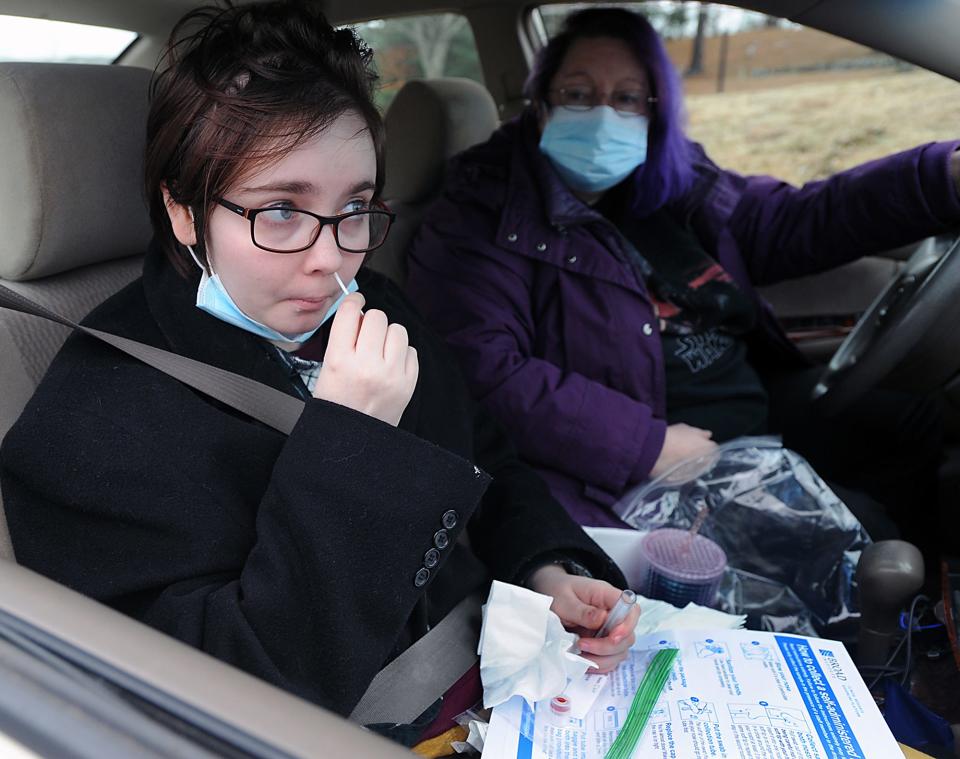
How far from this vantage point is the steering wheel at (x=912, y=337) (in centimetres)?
166

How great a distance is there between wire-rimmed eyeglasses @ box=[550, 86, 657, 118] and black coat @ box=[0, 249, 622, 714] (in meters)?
1.19

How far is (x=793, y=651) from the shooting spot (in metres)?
1.19

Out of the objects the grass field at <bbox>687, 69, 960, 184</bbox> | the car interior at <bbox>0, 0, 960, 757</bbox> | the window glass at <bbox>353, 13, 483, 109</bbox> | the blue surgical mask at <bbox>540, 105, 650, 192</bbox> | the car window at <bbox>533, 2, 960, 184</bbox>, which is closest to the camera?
the car interior at <bbox>0, 0, 960, 757</bbox>

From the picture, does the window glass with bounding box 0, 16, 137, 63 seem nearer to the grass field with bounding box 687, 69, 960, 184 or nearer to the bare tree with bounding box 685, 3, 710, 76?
the bare tree with bounding box 685, 3, 710, 76

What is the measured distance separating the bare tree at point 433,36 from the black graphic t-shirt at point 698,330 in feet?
3.80

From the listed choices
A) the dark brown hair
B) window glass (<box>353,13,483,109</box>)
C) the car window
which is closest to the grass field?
the car window

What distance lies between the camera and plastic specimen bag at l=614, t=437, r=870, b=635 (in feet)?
5.15

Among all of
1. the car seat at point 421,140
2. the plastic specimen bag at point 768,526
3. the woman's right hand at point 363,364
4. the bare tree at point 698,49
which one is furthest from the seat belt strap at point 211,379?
the bare tree at point 698,49

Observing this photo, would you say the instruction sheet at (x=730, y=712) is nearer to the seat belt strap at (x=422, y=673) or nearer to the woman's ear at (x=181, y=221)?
the seat belt strap at (x=422, y=673)

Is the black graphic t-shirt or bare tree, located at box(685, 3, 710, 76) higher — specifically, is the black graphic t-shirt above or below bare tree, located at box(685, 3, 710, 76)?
below

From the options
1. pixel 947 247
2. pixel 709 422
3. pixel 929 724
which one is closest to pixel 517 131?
pixel 709 422

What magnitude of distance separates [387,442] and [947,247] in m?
1.50

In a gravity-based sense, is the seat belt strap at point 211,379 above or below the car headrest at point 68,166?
below

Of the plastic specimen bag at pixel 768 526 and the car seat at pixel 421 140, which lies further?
the car seat at pixel 421 140
